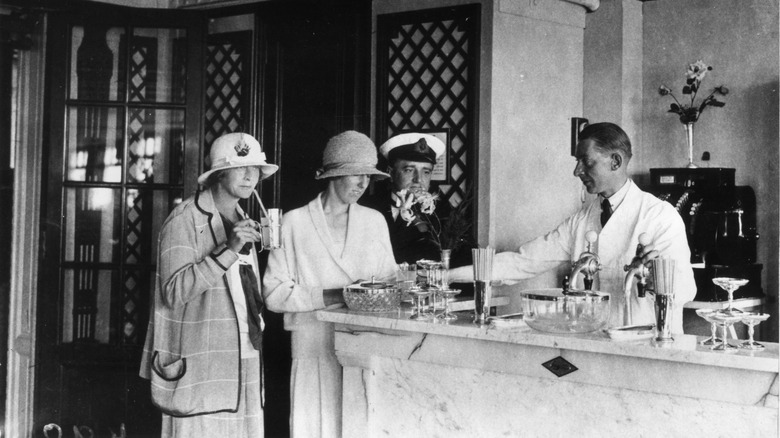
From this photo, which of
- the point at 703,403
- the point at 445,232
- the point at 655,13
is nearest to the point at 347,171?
the point at 445,232

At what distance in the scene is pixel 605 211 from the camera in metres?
3.29

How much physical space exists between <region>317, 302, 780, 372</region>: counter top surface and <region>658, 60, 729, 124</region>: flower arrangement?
377 centimetres

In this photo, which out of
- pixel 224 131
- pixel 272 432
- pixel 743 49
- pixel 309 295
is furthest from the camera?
pixel 743 49

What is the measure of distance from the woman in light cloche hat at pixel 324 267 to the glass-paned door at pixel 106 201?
1663 mm

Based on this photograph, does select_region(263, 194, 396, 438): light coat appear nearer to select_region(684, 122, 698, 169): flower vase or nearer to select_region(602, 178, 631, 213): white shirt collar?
select_region(602, 178, 631, 213): white shirt collar

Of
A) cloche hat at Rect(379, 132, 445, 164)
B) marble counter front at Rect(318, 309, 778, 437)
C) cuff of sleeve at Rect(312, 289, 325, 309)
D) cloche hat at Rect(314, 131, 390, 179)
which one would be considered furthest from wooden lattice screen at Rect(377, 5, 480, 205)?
marble counter front at Rect(318, 309, 778, 437)

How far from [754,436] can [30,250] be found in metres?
4.08

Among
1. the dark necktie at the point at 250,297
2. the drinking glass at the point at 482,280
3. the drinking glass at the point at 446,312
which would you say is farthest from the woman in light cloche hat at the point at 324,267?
the drinking glass at the point at 482,280

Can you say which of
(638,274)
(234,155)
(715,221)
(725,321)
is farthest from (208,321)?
(715,221)

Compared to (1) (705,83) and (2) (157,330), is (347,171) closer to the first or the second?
(2) (157,330)

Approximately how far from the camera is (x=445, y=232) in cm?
320

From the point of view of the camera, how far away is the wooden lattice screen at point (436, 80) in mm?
5086

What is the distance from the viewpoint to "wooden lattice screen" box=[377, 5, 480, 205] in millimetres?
5086

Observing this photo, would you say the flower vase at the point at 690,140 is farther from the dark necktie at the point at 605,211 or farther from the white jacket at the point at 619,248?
the dark necktie at the point at 605,211
